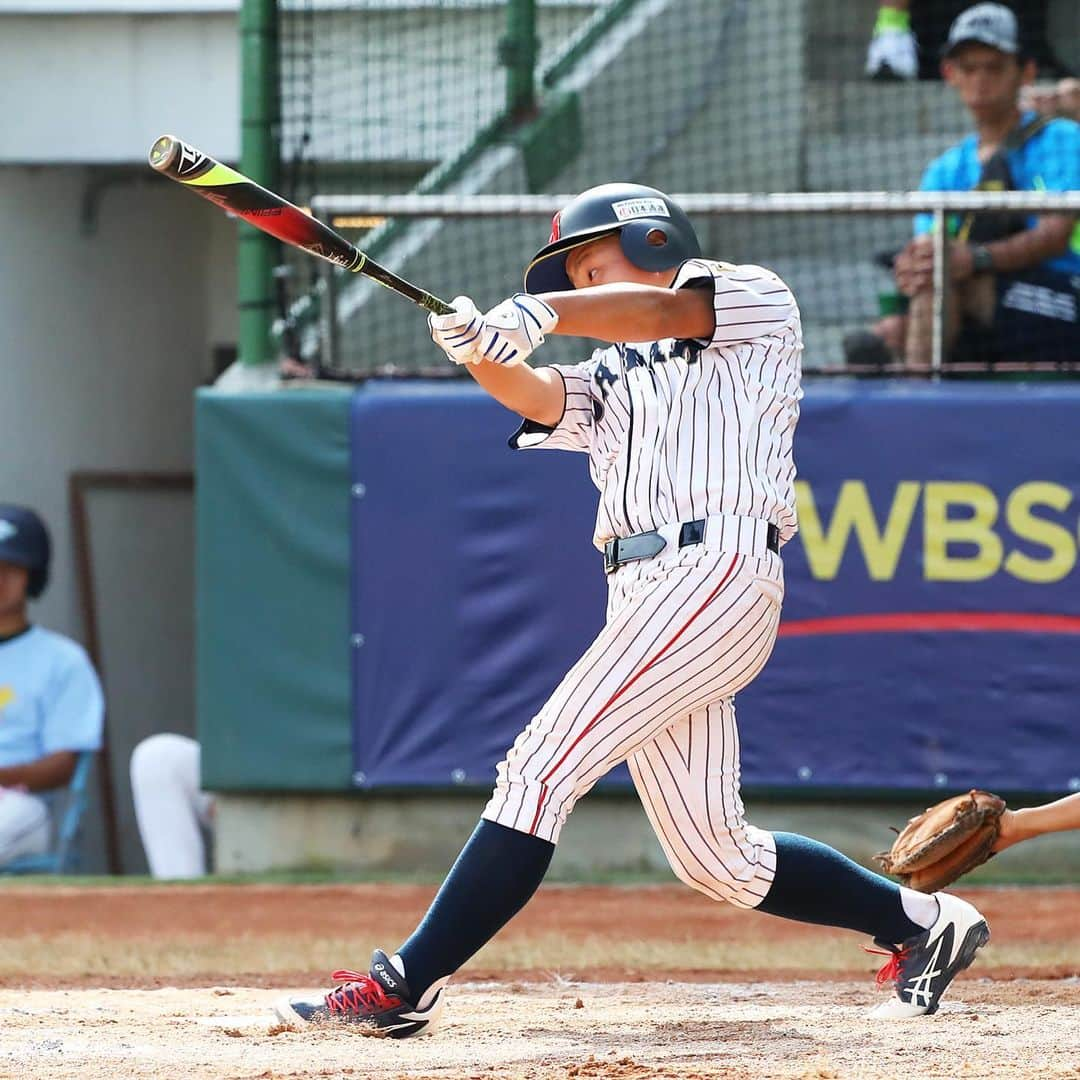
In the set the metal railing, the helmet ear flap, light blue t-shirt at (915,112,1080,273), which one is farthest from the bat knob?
light blue t-shirt at (915,112,1080,273)

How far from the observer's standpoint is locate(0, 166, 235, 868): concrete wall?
28.0ft

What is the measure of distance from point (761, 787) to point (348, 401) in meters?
1.77

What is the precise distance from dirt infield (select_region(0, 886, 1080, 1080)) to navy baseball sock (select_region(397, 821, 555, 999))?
0.52 feet

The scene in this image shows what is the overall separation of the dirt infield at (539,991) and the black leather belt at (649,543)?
0.82 meters

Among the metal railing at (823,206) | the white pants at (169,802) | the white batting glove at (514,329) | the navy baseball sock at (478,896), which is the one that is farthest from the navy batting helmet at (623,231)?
the white pants at (169,802)

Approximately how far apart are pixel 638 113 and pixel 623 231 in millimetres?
5110

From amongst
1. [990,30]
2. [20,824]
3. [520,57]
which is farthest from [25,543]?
[990,30]

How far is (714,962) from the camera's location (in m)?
4.62

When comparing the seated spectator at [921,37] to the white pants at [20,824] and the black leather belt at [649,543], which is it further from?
the black leather belt at [649,543]

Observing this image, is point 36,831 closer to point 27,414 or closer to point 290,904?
point 290,904

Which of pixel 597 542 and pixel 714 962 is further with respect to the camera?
pixel 714 962

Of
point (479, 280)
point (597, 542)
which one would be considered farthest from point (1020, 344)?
point (597, 542)

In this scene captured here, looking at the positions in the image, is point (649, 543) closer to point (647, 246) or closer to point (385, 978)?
point (647, 246)

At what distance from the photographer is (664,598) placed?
3.15 m
